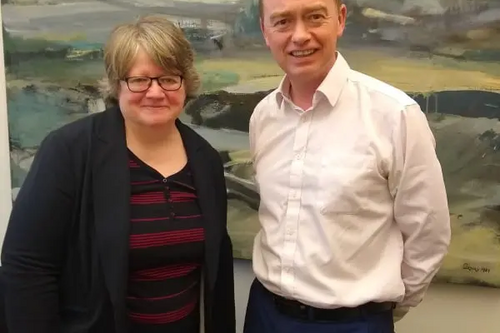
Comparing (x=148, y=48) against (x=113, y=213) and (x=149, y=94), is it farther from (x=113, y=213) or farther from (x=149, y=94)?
(x=113, y=213)

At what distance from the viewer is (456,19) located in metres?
1.69

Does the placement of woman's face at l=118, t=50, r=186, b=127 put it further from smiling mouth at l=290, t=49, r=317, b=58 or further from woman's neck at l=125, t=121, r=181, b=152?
smiling mouth at l=290, t=49, r=317, b=58

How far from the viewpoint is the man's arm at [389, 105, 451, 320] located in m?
1.36

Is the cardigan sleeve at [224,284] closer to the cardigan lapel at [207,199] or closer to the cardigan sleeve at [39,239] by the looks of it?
the cardigan lapel at [207,199]

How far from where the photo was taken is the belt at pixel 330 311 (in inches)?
56.2

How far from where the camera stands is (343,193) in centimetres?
139

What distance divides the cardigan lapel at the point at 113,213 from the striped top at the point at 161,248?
0.03m

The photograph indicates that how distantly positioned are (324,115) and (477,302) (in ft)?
2.72

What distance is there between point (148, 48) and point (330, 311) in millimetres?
741

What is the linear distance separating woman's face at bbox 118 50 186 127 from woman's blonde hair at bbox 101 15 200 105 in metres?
0.01

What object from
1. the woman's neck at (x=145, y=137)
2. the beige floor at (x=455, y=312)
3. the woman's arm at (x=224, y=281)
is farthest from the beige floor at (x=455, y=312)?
the woman's neck at (x=145, y=137)

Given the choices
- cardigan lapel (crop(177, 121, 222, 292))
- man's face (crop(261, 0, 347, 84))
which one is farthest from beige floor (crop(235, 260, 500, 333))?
man's face (crop(261, 0, 347, 84))

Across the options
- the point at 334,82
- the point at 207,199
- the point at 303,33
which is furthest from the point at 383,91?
the point at 207,199
